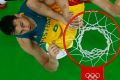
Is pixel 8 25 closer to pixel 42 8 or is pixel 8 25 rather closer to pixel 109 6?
pixel 42 8

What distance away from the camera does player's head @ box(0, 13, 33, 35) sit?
154 cm

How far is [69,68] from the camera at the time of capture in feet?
7.10

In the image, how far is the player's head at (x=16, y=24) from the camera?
5.07ft

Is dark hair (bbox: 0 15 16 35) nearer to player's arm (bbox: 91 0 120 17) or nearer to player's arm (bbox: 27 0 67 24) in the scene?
player's arm (bbox: 27 0 67 24)

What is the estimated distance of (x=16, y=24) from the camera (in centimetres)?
154

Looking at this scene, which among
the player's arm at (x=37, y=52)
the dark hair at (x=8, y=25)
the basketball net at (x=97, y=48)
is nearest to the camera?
the dark hair at (x=8, y=25)

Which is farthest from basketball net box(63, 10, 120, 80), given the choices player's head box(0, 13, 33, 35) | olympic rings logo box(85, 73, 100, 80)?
player's head box(0, 13, 33, 35)

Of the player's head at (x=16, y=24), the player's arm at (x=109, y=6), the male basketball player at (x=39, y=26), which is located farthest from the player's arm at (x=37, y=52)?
the player's arm at (x=109, y=6)

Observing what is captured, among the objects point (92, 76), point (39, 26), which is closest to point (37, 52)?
point (39, 26)

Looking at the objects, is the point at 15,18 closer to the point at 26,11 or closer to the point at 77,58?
the point at 26,11

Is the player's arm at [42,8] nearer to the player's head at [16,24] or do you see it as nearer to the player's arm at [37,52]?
the player's head at [16,24]

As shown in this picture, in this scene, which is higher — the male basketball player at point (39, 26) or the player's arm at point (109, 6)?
the player's arm at point (109, 6)

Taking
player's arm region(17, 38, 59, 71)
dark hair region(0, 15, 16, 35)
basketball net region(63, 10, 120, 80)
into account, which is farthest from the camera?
basketball net region(63, 10, 120, 80)

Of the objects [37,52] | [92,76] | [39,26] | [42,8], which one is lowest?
[92,76]
